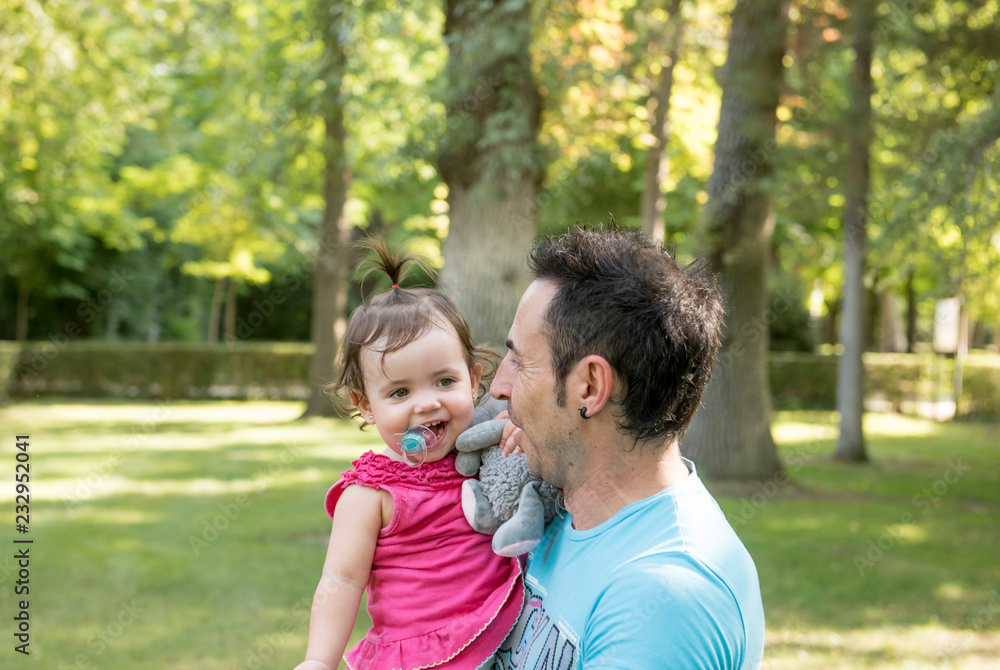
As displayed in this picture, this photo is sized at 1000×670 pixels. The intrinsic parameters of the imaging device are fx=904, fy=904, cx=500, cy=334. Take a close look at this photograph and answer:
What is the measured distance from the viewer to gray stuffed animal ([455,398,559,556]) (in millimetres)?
1855

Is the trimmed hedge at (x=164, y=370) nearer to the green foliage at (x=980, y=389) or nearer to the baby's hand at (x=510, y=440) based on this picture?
the green foliage at (x=980, y=389)

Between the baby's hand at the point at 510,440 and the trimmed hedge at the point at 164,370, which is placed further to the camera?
the trimmed hedge at the point at 164,370

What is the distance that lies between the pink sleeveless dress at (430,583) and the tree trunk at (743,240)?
714 cm

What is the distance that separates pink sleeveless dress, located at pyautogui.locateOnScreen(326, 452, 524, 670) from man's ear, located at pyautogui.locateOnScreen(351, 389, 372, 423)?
158 mm

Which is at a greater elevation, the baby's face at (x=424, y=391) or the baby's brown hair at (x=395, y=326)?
the baby's brown hair at (x=395, y=326)

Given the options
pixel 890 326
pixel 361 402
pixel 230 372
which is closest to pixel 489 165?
pixel 361 402

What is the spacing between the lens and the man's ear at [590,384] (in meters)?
1.71

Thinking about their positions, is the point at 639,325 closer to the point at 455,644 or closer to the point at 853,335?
the point at 455,644

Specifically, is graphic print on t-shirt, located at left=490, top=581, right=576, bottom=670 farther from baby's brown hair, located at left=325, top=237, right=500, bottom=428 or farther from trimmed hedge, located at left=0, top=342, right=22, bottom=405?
trimmed hedge, located at left=0, top=342, right=22, bottom=405

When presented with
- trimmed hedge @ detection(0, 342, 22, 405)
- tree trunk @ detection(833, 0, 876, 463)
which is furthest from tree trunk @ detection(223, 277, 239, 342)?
tree trunk @ detection(833, 0, 876, 463)

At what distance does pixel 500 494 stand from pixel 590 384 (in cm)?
35

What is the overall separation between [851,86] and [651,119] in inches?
164

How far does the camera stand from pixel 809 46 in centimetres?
1052

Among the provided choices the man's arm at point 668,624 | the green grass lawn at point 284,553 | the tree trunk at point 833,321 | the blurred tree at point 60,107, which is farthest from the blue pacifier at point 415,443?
the tree trunk at point 833,321
